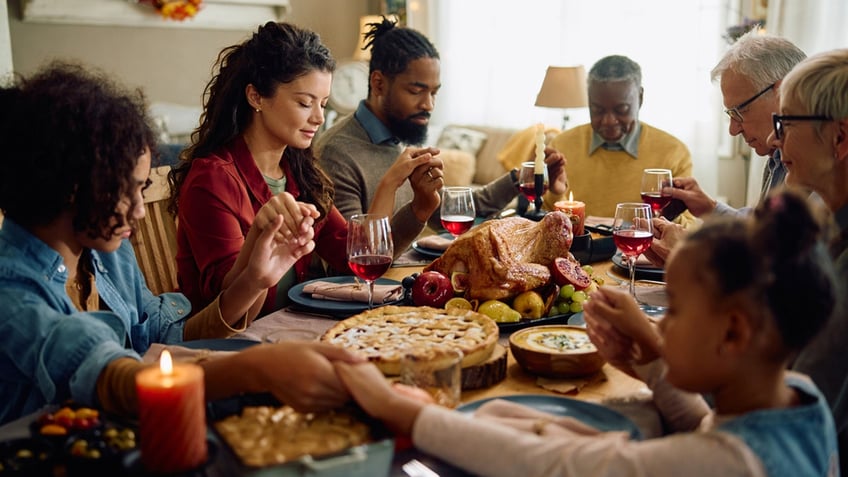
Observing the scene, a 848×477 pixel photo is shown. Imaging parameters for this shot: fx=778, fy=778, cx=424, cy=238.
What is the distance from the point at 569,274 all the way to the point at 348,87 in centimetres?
541

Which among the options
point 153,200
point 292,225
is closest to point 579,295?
point 292,225

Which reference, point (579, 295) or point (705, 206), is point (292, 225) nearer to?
point (579, 295)

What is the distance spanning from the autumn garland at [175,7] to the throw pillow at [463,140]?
2.24 m

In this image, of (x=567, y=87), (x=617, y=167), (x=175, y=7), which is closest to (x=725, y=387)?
(x=617, y=167)

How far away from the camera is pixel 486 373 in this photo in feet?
4.60

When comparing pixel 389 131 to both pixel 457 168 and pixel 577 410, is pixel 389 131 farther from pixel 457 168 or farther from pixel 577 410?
pixel 457 168

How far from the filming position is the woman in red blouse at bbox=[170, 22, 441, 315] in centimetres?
218

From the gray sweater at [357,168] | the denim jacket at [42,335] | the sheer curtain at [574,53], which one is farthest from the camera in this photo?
the sheer curtain at [574,53]

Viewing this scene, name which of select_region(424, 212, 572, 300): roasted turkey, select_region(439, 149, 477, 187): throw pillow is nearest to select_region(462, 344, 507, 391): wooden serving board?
select_region(424, 212, 572, 300): roasted turkey

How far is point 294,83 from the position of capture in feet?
7.68

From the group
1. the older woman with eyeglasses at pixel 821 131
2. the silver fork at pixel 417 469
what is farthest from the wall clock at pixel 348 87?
the silver fork at pixel 417 469

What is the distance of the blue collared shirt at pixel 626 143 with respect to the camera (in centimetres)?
383

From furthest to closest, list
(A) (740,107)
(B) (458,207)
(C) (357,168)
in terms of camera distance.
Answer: (C) (357,168) < (A) (740,107) < (B) (458,207)

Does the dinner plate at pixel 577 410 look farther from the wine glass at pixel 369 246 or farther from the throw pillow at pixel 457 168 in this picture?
the throw pillow at pixel 457 168
